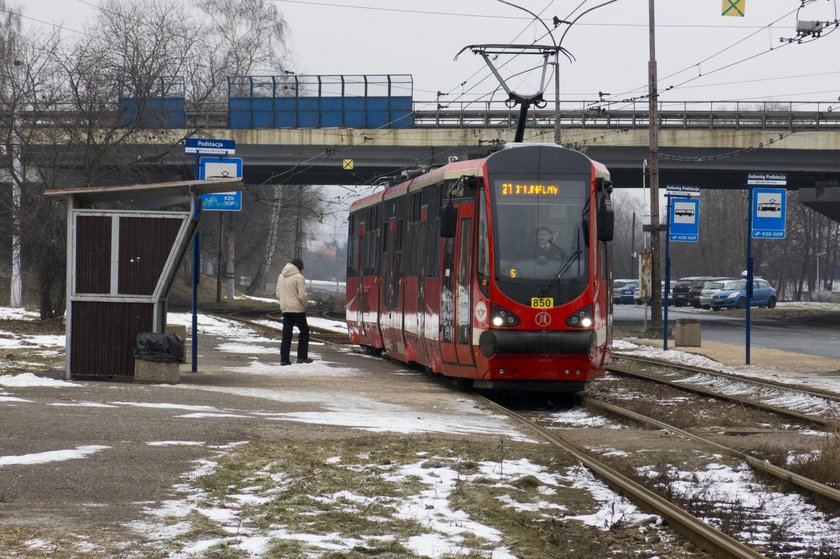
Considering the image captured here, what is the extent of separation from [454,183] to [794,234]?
7715 cm

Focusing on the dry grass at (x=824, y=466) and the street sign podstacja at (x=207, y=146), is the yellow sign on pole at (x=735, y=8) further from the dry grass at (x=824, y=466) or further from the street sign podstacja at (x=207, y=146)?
the dry grass at (x=824, y=466)

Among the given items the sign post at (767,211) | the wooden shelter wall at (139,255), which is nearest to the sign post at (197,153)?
the wooden shelter wall at (139,255)

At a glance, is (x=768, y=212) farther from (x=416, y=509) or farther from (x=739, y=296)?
(x=739, y=296)

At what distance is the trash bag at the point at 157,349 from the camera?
647 inches

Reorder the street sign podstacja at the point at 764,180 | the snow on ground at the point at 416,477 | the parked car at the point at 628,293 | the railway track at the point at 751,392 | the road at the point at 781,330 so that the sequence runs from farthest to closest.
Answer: the parked car at the point at 628,293 < the road at the point at 781,330 < the street sign podstacja at the point at 764,180 < the railway track at the point at 751,392 < the snow on ground at the point at 416,477

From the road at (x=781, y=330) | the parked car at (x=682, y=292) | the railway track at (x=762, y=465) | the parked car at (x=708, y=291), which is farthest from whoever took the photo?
the parked car at (x=682, y=292)

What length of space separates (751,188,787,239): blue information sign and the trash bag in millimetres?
11356

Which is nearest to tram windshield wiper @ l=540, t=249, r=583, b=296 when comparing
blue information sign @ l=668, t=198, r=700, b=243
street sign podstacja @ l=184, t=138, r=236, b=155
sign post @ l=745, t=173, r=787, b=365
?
street sign podstacja @ l=184, t=138, r=236, b=155

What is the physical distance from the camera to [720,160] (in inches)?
1983

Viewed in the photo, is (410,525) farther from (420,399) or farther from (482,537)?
(420,399)

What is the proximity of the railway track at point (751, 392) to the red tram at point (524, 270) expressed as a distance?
2156 mm

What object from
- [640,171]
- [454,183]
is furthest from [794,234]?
[454,183]

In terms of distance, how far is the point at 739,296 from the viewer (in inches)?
2499

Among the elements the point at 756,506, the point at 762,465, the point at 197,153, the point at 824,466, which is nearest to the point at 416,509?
the point at 756,506
